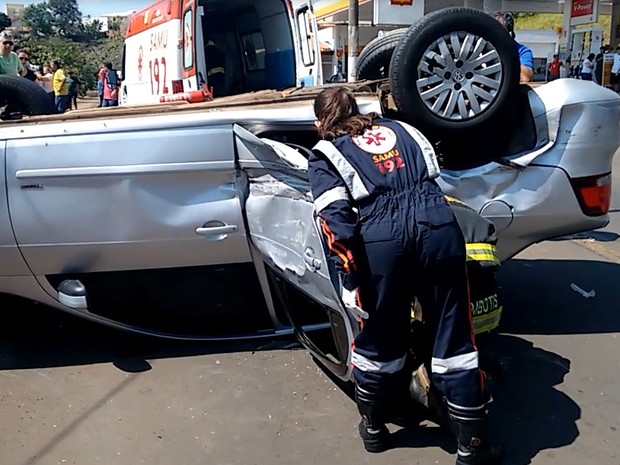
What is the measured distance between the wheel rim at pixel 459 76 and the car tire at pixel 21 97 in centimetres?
285

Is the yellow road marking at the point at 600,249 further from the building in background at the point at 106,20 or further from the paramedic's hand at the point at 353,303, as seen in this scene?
the building in background at the point at 106,20

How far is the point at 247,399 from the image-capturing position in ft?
11.8

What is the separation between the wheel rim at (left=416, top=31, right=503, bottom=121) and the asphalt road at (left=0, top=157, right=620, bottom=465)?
1408mm

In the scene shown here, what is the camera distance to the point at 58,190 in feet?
11.8

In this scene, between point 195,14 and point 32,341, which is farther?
point 195,14

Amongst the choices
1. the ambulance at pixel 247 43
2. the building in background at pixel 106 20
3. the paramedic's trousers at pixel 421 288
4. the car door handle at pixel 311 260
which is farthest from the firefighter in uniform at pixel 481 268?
the building in background at pixel 106 20

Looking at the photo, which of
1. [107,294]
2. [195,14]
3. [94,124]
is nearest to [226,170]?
[94,124]

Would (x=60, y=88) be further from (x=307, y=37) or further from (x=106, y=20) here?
(x=106, y=20)

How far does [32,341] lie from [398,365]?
2.45 meters

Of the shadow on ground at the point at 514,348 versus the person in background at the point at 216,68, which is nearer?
the shadow on ground at the point at 514,348

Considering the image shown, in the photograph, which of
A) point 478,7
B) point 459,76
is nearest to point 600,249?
point 459,76

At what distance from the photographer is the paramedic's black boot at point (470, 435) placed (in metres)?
2.87

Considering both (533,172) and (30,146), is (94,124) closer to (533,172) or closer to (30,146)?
(30,146)

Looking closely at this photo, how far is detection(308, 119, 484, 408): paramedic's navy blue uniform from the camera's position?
9.25 ft
